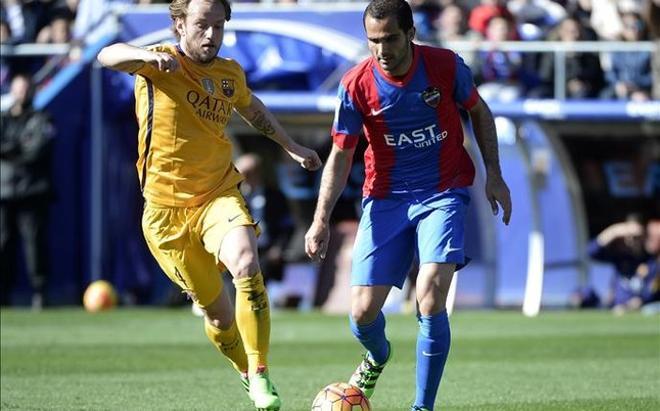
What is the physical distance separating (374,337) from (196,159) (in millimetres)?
1548

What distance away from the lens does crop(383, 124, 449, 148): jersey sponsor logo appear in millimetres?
9023

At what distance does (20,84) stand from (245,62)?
3.03 meters

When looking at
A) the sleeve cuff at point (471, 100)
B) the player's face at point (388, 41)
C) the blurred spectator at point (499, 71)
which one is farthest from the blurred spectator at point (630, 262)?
the player's face at point (388, 41)

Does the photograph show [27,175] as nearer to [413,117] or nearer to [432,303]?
[413,117]

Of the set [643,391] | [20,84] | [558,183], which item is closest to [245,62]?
[20,84]

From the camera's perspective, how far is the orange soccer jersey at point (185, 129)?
9.44m

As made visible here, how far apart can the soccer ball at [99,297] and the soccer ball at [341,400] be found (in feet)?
39.4

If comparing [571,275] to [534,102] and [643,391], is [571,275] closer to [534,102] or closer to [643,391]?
[534,102]

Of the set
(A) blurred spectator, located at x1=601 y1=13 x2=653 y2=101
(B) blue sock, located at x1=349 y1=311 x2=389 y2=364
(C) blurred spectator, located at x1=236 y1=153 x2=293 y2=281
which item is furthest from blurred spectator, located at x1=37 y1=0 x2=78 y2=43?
(B) blue sock, located at x1=349 y1=311 x2=389 y2=364

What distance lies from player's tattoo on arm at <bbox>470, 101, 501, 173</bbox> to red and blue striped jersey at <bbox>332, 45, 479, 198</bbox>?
0.28 feet

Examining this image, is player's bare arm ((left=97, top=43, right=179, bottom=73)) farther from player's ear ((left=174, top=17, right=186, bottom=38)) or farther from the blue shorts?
the blue shorts

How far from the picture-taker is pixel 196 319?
19.2 m

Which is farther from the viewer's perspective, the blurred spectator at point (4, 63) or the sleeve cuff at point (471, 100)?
the blurred spectator at point (4, 63)

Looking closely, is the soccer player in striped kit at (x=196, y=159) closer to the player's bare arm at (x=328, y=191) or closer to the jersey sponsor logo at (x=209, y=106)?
the jersey sponsor logo at (x=209, y=106)
